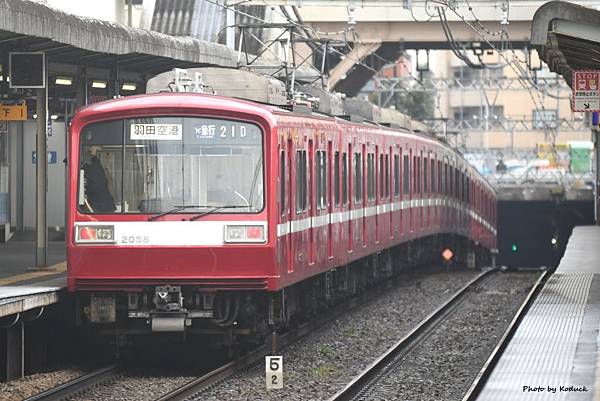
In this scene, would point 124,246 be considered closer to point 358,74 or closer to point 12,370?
point 12,370

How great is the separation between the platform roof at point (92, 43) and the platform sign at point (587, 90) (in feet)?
15.9

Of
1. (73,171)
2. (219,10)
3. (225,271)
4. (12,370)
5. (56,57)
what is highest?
(219,10)

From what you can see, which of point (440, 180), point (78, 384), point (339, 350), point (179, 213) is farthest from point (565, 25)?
point (440, 180)

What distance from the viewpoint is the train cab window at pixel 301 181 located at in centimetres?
1434

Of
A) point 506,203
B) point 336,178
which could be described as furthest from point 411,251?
point 506,203

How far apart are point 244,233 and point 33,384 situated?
2.26 meters

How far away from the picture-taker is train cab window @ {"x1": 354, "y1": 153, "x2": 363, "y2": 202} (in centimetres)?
1814

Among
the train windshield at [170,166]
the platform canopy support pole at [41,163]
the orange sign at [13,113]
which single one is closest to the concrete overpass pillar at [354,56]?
the orange sign at [13,113]

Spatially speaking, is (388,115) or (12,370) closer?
(12,370)

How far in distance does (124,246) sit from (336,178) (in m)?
4.36

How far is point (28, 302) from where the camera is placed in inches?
489

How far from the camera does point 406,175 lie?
23.5m

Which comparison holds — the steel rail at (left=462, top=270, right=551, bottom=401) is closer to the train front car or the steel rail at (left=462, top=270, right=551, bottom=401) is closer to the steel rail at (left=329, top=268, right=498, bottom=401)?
the steel rail at (left=329, top=268, right=498, bottom=401)

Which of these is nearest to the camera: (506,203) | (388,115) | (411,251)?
(388,115)
